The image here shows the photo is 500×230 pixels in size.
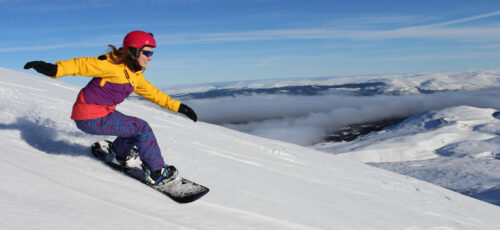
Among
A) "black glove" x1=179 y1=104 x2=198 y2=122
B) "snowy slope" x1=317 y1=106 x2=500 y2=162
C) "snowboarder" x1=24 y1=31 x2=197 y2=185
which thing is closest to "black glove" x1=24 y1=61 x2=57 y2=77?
"snowboarder" x1=24 y1=31 x2=197 y2=185

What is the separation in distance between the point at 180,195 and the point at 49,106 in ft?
15.3

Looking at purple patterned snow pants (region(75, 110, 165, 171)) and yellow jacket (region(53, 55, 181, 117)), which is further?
purple patterned snow pants (region(75, 110, 165, 171))

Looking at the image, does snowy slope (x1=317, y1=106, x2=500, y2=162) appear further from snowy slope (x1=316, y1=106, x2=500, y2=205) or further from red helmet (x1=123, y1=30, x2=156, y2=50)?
red helmet (x1=123, y1=30, x2=156, y2=50)

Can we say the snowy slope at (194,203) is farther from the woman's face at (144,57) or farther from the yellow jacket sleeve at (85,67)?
the woman's face at (144,57)

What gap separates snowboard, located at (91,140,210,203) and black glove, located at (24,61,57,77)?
1673 mm

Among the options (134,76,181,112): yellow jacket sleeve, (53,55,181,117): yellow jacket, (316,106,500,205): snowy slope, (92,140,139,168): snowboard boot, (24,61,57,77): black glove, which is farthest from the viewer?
(316,106,500,205): snowy slope

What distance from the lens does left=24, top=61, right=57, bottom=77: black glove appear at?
3.00 meters

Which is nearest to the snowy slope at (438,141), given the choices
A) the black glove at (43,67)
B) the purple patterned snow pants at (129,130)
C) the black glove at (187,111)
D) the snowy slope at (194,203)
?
the snowy slope at (194,203)

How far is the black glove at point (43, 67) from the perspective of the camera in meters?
3.00

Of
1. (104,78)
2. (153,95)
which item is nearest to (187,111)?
(153,95)

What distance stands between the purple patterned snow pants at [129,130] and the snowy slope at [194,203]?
1.35ft

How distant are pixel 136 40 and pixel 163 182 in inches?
73.3

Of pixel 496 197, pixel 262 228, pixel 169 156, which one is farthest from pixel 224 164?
pixel 496 197

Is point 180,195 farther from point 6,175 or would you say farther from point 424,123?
point 424,123
